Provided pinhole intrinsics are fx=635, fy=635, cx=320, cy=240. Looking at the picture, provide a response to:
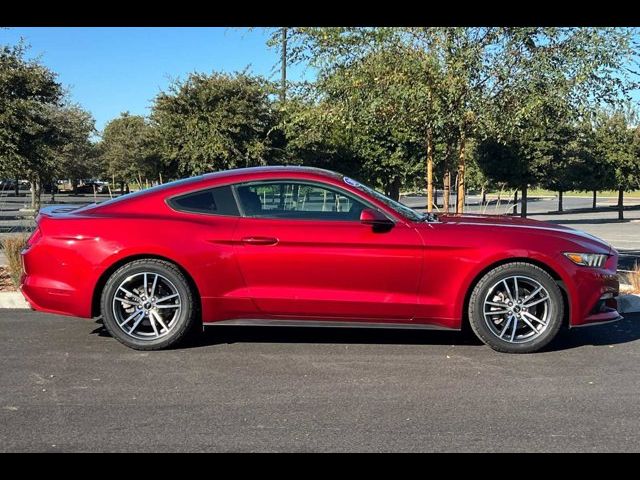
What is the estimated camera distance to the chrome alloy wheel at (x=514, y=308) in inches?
215

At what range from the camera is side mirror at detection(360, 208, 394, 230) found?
17.8 ft

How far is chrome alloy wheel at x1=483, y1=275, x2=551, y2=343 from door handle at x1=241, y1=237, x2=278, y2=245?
6.19ft

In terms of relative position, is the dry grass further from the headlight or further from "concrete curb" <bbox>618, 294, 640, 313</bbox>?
"concrete curb" <bbox>618, 294, 640, 313</bbox>

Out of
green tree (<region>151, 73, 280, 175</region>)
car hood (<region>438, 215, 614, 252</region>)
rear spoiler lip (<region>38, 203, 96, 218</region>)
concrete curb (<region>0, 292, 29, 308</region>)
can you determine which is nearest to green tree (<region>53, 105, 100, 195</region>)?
green tree (<region>151, 73, 280, 175</region>)

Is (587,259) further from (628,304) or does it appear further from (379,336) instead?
(628,304)

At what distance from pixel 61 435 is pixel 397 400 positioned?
2.15 m

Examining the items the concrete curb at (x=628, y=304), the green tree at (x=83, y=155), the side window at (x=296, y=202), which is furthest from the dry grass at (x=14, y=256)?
the green tree at (x=83, y=155)

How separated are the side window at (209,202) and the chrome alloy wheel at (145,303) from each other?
0.67m

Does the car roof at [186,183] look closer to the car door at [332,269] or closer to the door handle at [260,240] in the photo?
the car door at [332,269]

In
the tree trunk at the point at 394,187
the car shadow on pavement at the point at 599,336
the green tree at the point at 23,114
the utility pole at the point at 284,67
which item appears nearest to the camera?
the car shadow on pavement at the point at 599,336

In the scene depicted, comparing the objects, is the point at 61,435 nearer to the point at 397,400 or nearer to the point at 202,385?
the point at 202,385

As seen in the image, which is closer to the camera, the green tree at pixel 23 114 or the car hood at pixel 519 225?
the car hood at pixel 519 225

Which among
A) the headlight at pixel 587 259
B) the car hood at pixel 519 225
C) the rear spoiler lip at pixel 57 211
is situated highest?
the rear spoiler lip at pixel 57 211
